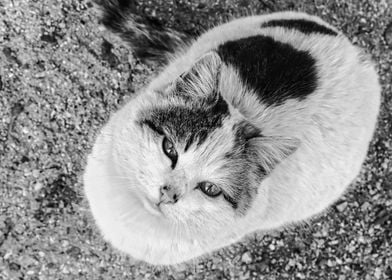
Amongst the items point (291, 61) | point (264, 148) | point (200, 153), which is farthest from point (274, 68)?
point (200, 153)

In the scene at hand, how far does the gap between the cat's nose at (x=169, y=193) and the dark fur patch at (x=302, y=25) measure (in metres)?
0.86

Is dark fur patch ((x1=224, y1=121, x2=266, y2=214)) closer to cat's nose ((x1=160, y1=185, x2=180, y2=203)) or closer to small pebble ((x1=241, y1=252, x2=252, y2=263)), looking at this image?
cat's nose ((x1=160, y1=185, x2=180, y2=203))

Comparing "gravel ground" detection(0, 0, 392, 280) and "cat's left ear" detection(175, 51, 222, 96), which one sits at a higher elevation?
"cat's left ear" detection(175, 51, 222, 96)

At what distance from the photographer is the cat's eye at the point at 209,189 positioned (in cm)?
152

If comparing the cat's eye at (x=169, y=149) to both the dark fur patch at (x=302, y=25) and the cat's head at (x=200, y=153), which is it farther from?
the dark fur patch at (x=302, y=25)

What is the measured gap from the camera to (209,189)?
5.00 feet

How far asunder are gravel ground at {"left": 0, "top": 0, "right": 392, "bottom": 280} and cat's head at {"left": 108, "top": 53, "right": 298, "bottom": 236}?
92 centimetres

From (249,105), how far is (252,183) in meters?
0.28

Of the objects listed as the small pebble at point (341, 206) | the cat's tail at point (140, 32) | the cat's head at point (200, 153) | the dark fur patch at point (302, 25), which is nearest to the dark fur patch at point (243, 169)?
the cat's head at point (200, 153)

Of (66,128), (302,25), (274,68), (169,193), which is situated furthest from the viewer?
(66,128)

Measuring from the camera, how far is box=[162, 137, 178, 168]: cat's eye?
1.50 metres

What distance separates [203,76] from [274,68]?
0.32 m

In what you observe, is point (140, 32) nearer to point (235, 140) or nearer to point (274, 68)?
point (274, 68)

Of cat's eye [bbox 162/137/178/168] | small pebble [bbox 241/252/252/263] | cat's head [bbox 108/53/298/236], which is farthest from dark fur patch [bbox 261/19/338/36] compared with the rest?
small pebble [bbox 241/252/252/263]
